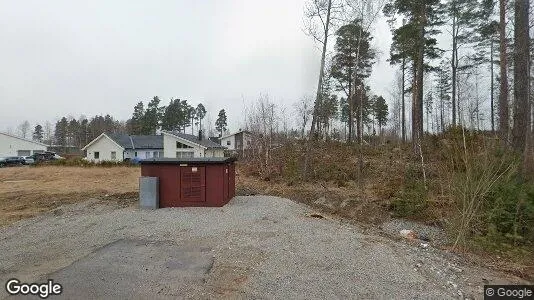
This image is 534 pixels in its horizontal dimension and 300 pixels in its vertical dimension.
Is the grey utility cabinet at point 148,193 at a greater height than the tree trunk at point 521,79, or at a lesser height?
lesser

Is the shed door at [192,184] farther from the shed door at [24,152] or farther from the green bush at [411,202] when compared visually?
the shed door at [24,152]

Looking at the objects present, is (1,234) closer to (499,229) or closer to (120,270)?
(120,270)

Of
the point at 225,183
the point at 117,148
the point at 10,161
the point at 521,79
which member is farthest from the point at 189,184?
the point at 10,161

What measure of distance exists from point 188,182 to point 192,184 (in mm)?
158

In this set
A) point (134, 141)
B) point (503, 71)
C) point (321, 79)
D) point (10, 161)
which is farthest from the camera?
point (134, 141)

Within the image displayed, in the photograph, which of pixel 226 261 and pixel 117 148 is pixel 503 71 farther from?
pixel 117 148

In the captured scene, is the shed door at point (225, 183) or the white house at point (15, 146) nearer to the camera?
the shed door at point (225, 183)

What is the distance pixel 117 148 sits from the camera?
127 ft

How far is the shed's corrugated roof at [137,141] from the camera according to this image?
1551 inches

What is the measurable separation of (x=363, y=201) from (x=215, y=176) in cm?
640

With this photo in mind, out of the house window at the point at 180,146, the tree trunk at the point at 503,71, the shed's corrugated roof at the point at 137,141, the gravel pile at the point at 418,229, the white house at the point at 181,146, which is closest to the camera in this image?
the gravel pile at the point at 418,229

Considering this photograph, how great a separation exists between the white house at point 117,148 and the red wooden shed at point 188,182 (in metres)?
30.9

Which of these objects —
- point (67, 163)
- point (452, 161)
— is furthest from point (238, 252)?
point (67, 163)

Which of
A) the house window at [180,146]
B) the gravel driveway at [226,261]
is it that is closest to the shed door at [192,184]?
the gravel driveway at [226,261]
